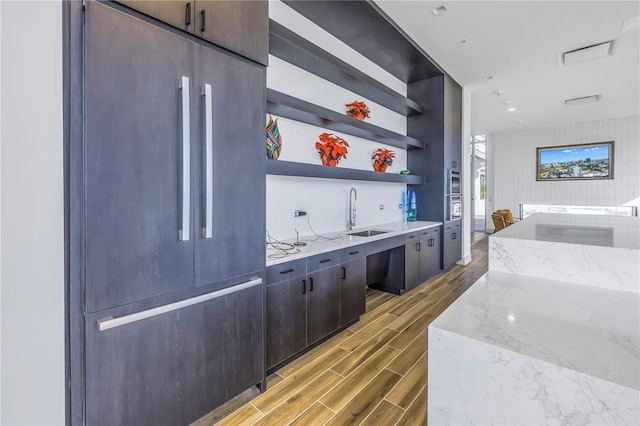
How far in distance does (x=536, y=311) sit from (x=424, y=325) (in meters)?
2.01

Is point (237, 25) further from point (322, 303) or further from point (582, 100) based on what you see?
→ point (582, 100)

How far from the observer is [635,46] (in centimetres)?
378

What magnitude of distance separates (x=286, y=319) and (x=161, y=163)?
135 centimetres

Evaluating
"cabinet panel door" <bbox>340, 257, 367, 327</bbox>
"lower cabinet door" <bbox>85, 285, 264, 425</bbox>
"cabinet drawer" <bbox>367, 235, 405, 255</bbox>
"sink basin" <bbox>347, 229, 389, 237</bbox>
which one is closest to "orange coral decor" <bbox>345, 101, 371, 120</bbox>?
"sink basin" <bbox>347, 229, 389, 237</bbox>

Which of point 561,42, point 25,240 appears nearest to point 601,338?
point 25,240

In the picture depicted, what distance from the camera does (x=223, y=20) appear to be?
1.65 metres

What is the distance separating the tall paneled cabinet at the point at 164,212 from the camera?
1.24 m

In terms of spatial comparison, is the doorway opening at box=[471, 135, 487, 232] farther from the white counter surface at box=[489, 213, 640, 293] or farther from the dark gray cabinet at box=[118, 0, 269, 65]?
the dark gray cabinet at box=[118, 0, 269, 65]

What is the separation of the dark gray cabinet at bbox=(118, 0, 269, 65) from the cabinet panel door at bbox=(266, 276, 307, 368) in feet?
5.01

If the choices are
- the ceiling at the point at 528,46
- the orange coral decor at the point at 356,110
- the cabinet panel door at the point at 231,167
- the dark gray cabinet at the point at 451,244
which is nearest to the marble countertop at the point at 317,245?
the cabinet panel door at the point at 231,167

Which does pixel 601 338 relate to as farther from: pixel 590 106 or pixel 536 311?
pixel 590 106

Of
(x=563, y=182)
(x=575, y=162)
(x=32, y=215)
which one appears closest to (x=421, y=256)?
(x=32, y=215)

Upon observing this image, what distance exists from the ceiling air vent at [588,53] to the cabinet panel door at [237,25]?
14.2ft

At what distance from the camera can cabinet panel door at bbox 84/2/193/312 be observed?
1.24m
